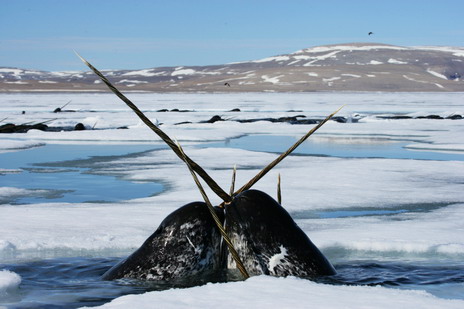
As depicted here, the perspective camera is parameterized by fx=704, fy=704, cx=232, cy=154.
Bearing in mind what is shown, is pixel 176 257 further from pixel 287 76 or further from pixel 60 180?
pixel 287 76

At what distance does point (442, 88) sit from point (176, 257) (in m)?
102

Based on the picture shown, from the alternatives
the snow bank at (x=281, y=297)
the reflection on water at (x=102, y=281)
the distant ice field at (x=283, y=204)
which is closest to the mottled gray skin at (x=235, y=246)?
the reflection on water at (x=102, y=281)

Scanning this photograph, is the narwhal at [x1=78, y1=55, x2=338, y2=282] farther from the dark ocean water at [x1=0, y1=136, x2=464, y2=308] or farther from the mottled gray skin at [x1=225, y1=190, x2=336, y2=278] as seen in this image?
the dark ocean water at [x1=0, y1=136, x2=464, y2=308]

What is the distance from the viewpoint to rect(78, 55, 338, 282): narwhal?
150 inches

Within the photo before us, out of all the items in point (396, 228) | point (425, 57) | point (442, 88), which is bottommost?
point (396, 228)

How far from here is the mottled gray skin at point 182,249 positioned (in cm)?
386

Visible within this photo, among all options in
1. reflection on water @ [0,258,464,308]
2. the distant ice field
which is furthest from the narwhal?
the distant ice field

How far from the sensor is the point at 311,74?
123 meters

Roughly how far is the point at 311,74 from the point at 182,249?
120 meters

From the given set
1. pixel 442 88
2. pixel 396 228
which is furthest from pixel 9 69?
pixel 396 228

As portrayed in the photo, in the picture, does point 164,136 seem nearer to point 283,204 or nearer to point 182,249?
point 182,249

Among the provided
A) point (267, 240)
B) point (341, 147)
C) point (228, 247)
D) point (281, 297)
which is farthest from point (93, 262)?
point (341, 147)

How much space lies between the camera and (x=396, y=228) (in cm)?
568

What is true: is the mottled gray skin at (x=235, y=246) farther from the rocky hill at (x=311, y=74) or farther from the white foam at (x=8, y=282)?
the rocky hill at (x=311, y=74)
